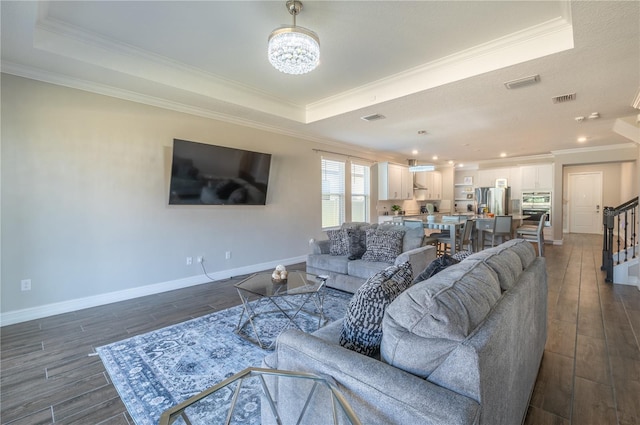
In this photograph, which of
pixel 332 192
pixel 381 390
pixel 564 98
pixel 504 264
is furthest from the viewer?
pixel 332 192

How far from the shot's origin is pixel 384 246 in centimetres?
379

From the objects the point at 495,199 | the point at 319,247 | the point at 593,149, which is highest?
the point at 593,149

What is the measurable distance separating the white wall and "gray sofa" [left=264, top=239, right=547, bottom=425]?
3.34 m

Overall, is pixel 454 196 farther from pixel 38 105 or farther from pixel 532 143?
pixel 38 105

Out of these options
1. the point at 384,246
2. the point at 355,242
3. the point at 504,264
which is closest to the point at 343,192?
the point at 355,242

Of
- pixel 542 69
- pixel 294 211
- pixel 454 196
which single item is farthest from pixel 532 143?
pixel 294 211

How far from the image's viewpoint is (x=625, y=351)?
7.88ft

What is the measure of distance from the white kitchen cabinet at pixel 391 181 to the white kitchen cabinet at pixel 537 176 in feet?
13.6

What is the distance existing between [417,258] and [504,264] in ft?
5.88

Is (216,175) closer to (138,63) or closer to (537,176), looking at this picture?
(138,63)

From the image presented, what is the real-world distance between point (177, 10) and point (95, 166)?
2168 millimetres

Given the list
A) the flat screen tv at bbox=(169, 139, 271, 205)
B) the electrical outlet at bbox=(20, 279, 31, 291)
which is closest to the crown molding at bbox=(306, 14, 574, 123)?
the flat screen tv at bbox=(169, 139, 271, 205)

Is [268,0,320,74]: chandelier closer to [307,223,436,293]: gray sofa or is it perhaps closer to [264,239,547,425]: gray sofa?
[264,239,547,425]: gray sofa

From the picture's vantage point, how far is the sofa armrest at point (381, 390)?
32.4 inches
